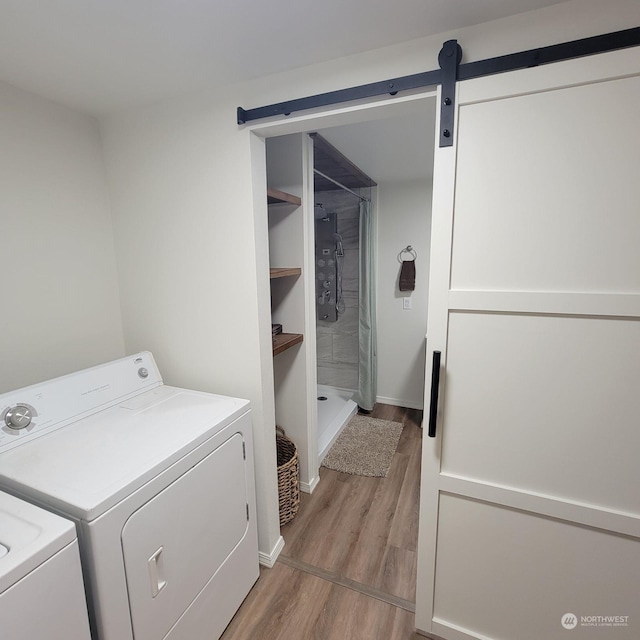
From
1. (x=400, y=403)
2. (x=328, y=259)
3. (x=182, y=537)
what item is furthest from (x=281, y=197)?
(x=400, y=403)

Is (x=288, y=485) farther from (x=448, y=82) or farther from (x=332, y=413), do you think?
(x=448, y=82)

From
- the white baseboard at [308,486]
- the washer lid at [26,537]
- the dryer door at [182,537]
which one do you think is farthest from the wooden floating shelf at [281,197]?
the white baseboard at [308,486]

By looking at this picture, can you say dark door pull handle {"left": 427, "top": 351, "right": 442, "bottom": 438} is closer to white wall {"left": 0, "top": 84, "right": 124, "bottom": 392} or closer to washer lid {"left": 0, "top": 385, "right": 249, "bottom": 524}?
washer lid {"left": 0, "top": 385, "right": 249, "bottom": 524}

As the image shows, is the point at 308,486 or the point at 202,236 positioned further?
the point at 308,486

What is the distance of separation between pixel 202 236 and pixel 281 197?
18.1 inches

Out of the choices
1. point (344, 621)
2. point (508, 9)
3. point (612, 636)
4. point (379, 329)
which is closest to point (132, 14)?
point (508, 9)

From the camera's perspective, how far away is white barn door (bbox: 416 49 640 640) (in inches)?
39.8

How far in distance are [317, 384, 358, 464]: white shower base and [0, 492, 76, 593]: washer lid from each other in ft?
6.38

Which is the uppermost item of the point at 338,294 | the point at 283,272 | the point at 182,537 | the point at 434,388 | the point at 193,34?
the point at 193,34

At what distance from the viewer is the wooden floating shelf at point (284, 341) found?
1848 mm

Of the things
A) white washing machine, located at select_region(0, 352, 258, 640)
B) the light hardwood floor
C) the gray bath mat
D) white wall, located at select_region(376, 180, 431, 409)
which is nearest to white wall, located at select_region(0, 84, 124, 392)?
white washing machine, located at select_region(0, 352, 258, 640)

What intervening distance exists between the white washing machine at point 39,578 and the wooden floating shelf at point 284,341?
1107 mm

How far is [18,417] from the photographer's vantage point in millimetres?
1232

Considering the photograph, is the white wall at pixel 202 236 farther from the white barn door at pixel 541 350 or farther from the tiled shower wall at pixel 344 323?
the tiled shower wall at pixel 344 323
